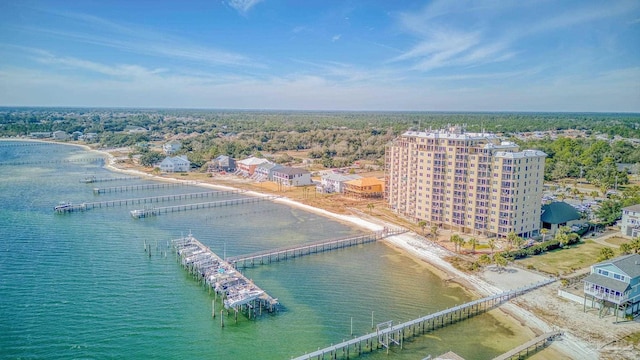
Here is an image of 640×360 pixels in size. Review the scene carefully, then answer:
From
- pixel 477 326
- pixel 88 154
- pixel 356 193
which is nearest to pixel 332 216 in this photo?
pixel 356 193

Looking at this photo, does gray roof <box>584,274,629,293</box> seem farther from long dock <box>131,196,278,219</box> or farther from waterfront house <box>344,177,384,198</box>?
long dock <box>131,196,278,219</box>

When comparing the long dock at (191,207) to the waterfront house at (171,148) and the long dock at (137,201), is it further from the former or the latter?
the waterfront house at (171,148)

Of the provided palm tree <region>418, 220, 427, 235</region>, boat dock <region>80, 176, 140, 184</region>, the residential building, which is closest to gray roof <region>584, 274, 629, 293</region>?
palm tree <region>418, 220, 427, 235</region>

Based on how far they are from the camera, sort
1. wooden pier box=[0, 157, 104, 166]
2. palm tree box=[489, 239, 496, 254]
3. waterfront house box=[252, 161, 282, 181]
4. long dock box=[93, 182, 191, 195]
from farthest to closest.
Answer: wooden pier box=[0, 157, 104, 166] < waterfront house box=[252, 161, 282, 181] < long dock box=[93, 182, 191, 195] < palm tree box=[489, 239, 496, 254]

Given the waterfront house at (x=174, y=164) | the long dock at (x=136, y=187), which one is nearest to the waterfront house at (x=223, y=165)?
the waterfront house at (x=174, y=164)

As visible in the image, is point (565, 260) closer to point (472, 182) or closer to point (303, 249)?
point (472, 182)

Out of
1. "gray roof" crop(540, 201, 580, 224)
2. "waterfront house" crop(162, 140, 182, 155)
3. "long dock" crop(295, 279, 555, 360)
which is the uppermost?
"waterfront house" crop(162, 140, 182, 155)
